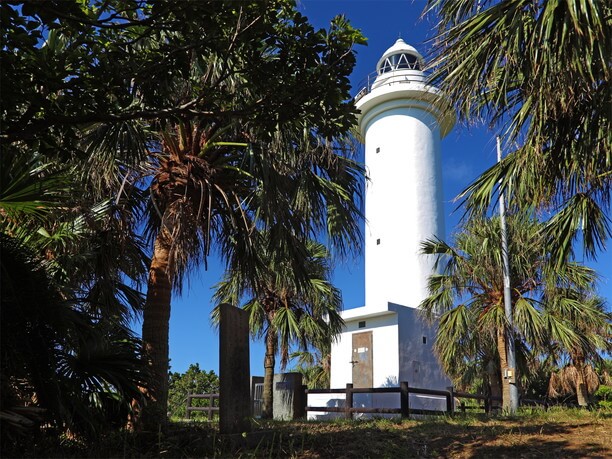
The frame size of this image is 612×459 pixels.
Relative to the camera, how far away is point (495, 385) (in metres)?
19.1

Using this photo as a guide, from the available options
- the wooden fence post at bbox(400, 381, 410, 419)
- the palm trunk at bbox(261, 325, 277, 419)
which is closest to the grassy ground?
the wooden fence post at bbox(400, 381, 410, 419)

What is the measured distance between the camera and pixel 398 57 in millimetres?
26609

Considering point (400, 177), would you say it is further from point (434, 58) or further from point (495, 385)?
point (434, 58)

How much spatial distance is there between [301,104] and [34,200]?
2632mm

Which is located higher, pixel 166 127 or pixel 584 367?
pixel 166 127

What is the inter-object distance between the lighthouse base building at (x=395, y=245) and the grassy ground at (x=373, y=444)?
1038cm

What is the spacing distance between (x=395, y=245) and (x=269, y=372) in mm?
7623

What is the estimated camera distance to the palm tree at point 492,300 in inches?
565

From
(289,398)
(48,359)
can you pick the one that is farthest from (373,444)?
(289,398)

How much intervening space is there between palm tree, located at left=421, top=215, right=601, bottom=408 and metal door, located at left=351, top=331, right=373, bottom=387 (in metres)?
3.84

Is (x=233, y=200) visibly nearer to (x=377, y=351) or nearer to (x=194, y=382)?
(x=377, y=351)

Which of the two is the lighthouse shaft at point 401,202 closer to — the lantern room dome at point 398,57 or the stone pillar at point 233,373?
the lantern room dome at point 398,57

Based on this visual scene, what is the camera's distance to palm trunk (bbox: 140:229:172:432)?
7.40m

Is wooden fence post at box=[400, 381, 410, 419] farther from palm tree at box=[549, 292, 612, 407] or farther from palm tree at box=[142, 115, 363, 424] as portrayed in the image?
palm tree at box=[549, 292, 612, 407]
